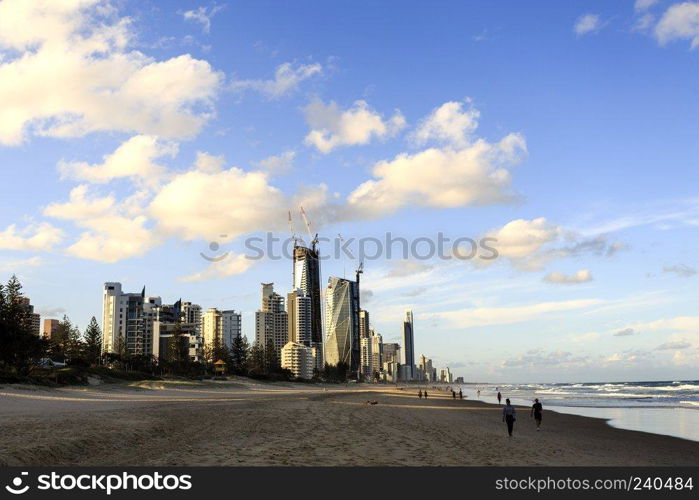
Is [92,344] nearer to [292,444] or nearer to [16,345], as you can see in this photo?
[16,345]

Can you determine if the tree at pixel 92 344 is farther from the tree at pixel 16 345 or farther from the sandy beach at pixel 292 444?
the sandy beach at pixel 292 444

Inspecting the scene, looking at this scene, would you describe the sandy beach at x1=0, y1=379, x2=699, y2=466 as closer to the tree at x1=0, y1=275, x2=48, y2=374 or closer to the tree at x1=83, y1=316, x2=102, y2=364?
the tree at x1=0, y1=275, x2=48, y2=374

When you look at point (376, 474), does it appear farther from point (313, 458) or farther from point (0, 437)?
point (0, 437)

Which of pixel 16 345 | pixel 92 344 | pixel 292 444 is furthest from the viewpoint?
pixel 92 344

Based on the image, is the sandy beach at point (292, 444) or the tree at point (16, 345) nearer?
the sandy beach at point (292, 444)

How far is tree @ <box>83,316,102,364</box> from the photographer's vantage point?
127 metres

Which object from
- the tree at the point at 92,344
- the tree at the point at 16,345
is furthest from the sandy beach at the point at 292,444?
the tree at the point at 92,344

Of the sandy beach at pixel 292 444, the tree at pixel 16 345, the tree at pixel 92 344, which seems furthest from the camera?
the tree at pixel 92 344

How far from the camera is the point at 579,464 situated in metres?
21.6

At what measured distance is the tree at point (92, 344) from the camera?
418 feet

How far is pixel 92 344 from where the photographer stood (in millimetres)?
134375

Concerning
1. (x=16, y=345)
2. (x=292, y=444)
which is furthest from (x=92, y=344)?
(x=292, y=444)

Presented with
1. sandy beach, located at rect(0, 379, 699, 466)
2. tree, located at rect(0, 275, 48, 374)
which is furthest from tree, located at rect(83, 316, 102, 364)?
sandy beach, located at rect(0, 379, 699, 466)

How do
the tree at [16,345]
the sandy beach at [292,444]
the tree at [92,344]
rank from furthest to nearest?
the tree at [92,344] < the tree at [16,345] < the sandy beach at [292,444]
